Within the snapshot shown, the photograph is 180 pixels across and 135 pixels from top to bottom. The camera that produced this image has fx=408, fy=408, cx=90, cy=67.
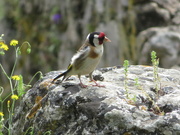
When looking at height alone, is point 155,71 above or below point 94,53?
below

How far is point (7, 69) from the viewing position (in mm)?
11391

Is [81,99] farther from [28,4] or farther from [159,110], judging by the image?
[28,4]

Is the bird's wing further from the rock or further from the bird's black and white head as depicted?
the rock

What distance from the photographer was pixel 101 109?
147 inches

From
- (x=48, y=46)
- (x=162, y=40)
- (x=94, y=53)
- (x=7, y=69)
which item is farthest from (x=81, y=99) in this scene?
(x=7, y=69)

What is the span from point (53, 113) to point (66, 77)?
2.86ft

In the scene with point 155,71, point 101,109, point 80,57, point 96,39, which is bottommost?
point 101,109

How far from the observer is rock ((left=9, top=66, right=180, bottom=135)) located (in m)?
3.55

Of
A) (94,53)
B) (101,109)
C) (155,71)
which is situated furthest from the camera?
(94,53)

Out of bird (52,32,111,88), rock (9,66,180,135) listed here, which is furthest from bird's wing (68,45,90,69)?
rock (9,66,180,135)

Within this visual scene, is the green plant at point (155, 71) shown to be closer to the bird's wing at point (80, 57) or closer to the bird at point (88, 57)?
the bird at point (88, 57)

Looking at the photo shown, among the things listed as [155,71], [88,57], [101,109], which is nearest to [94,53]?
[88,57]

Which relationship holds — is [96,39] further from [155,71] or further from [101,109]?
[101,109]

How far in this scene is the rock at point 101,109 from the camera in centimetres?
355
